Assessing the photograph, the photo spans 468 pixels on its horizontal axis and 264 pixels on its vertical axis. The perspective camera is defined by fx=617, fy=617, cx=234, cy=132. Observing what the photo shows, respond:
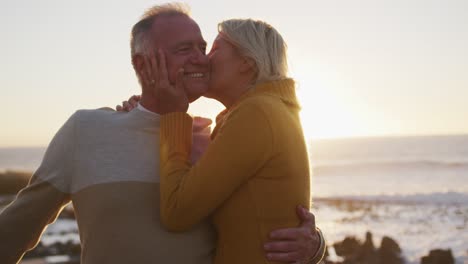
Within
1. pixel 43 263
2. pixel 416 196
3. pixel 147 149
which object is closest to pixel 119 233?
pixel 147 149

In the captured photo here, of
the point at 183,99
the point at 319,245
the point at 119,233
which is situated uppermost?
the point at 183,99

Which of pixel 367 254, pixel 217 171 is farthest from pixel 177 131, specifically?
pixel 367 254

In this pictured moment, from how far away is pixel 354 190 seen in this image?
34094 millimetres

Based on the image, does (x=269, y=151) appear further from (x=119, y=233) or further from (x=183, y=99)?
(x=119, y=233)

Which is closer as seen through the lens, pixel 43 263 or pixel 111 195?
pixel 111 195

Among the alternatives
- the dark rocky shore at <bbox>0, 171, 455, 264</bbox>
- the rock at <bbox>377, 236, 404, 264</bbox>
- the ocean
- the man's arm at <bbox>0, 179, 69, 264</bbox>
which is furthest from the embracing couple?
the rock at <bbox>377, 236, 404, 264</bbox>

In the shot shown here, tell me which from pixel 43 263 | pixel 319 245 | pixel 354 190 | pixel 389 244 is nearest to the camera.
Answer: pixel 319 245

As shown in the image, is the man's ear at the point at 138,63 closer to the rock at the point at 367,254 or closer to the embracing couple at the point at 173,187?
the embracing couple at the point at 173,187

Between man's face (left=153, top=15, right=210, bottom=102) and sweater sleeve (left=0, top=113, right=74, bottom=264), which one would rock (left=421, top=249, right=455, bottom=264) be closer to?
man's face (left=153, top=15, right=210, bottom=102)

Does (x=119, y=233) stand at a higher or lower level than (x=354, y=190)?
higher

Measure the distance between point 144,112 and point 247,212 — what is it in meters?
0.79

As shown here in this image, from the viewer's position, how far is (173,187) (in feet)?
9.55

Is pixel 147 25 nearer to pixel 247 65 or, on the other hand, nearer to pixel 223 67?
pixel 223 67

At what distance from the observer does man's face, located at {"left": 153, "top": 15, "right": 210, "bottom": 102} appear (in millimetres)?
3311
